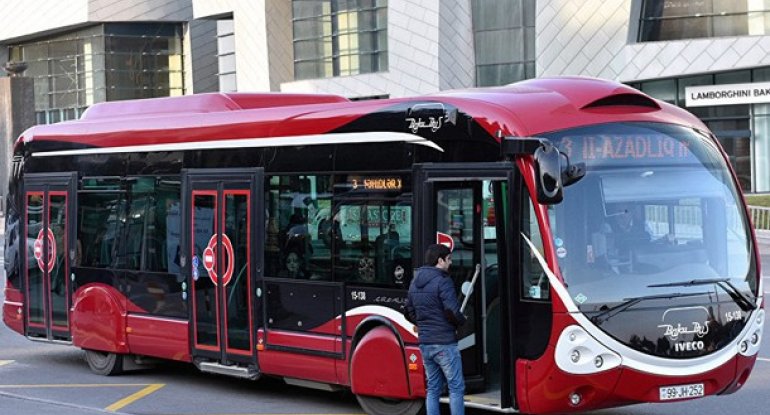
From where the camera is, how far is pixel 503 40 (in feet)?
186

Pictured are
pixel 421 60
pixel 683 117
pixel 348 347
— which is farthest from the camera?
pixel 421 60

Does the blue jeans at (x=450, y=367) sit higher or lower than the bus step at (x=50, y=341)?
higher

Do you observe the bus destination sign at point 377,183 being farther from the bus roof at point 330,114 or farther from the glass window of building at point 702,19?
the glass window of building at point 702,19

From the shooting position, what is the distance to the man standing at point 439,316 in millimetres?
10555

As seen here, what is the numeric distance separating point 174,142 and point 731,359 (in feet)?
20.5

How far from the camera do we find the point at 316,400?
13844 mm

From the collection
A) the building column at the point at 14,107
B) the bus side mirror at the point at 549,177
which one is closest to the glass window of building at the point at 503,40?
the building column at the point at 14,107

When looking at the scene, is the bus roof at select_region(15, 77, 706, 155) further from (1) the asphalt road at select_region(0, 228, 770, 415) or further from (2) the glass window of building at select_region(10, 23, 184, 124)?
(2) the glass window of building at select_region(10, 23, 184, 124)

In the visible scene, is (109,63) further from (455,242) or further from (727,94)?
(455,242)

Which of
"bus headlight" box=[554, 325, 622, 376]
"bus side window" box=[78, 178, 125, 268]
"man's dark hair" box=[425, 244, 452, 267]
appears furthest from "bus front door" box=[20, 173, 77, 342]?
"bus headlight" box=[554, 325, 622, 376]

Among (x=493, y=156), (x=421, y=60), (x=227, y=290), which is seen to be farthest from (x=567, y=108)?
(x=421, y=60)

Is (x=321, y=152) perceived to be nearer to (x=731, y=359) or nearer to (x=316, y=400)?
(x=316, y=400)

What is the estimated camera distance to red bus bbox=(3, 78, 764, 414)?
10.6m

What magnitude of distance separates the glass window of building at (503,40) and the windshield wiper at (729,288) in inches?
1762
